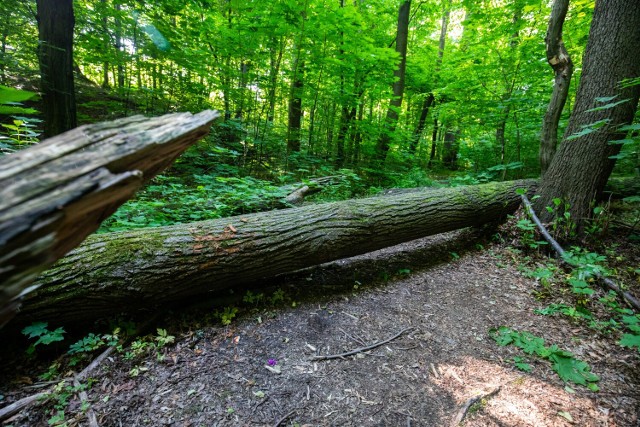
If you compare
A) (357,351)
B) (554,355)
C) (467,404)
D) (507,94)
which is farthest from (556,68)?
(357,351)

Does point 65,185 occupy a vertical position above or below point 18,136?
below

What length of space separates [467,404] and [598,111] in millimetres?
4277

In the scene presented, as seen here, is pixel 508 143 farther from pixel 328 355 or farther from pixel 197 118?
Answer: pixel 197 118

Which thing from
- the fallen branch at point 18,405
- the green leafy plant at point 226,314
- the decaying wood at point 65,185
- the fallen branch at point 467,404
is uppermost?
the decaying wood at point 65,185

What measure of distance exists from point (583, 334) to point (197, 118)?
3700 millimetres

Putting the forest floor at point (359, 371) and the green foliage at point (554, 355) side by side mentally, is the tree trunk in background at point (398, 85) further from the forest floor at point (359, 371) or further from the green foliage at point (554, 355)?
the green foliage at point (554, 355)

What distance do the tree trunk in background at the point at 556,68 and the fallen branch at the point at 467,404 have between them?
470 centimetres

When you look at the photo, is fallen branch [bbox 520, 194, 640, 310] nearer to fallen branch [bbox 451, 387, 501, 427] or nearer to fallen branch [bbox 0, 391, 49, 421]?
fallen branch [bbox 451, 387, 501, 427]

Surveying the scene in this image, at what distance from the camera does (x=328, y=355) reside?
7.43ft

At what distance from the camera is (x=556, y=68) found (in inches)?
177

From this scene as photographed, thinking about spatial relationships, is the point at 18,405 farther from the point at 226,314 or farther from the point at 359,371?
the point at 359,371

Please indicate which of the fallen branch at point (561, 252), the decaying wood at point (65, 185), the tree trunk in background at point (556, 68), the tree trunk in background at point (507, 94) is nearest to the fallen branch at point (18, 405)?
the decaying wood at point (65, 185)

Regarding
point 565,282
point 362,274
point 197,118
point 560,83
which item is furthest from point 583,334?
point 560,83

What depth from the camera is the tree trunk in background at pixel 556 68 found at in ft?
14.1
